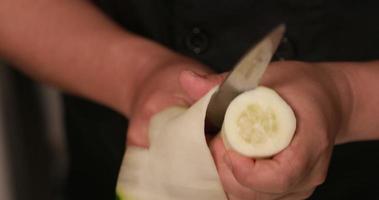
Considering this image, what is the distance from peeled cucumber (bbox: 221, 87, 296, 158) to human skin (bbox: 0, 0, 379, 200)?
0.04 feet

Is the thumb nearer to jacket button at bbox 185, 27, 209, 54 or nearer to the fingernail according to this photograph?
the fingernail

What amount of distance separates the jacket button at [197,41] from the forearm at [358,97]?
14cm

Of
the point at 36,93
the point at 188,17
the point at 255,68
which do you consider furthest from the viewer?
the point at 36,93

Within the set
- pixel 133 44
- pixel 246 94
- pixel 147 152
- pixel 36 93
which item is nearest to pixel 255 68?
pixel 246 94

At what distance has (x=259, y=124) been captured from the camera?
356mm

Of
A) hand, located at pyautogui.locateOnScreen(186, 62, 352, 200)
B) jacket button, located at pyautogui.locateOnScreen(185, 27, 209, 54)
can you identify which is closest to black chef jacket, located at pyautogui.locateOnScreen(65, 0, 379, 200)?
jacket button, located at pyautogui.locateOnScreen(185, 27, 209, 54)

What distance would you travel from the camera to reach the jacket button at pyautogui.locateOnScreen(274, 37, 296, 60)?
0.55m

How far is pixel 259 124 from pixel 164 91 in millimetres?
130

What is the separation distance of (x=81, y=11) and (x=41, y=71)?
2.8 inches

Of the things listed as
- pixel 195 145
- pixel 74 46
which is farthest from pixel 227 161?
pixel 74 46

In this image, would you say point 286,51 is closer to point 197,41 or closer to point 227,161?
point 197,41

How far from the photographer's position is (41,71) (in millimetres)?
625

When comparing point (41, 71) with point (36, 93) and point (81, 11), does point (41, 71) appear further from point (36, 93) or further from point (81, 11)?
point (36, 93)

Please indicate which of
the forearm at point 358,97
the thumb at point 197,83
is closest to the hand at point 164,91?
the thumb at point 197,83
